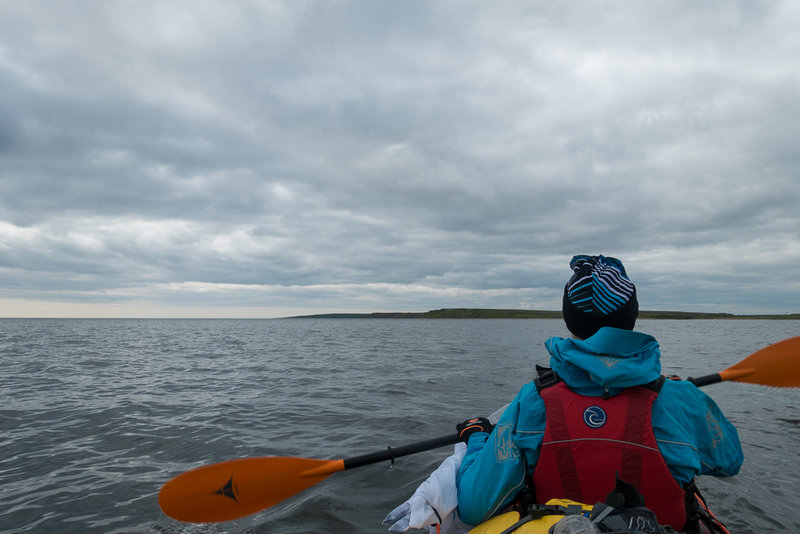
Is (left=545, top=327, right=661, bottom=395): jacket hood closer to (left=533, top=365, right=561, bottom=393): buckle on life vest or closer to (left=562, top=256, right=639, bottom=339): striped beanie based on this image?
(left=533, top=365, right=561, bottom=393): buckle on life vest

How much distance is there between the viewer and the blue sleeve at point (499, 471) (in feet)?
8.43

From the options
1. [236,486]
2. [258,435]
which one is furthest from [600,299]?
[258,435]

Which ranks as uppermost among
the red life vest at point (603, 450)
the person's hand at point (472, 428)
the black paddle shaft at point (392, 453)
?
the red life vest at point (603, 450)

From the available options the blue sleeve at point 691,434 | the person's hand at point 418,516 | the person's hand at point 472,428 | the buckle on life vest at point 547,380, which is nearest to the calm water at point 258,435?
the person's hand at point 472,428

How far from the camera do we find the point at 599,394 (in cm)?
244

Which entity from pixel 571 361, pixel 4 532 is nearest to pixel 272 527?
pixel 4 532

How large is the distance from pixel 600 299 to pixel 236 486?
364 centimetres

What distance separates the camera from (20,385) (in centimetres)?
1335

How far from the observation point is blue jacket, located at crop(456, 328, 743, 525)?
7.68 ft

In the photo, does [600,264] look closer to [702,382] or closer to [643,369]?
[643,369]

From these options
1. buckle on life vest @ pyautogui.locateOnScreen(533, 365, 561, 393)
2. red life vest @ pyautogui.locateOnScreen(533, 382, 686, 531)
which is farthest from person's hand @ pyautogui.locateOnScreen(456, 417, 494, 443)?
buckle on life vest @ pyautogui.locateOnScreen(533, 365, 561, 393)

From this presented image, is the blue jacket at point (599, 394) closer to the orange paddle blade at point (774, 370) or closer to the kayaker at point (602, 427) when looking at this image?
the kayaker at point (602, 427)

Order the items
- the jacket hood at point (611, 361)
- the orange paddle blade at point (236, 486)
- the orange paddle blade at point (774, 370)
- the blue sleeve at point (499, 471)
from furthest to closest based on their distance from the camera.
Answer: the orange paddle blade at point (774, 370), the orange paddle blade at point (236, 486), the blue sleeve at point (499, 471), the jacket hood at point (611, 361)

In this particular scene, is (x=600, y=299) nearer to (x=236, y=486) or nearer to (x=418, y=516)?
(x=418, y=516)
